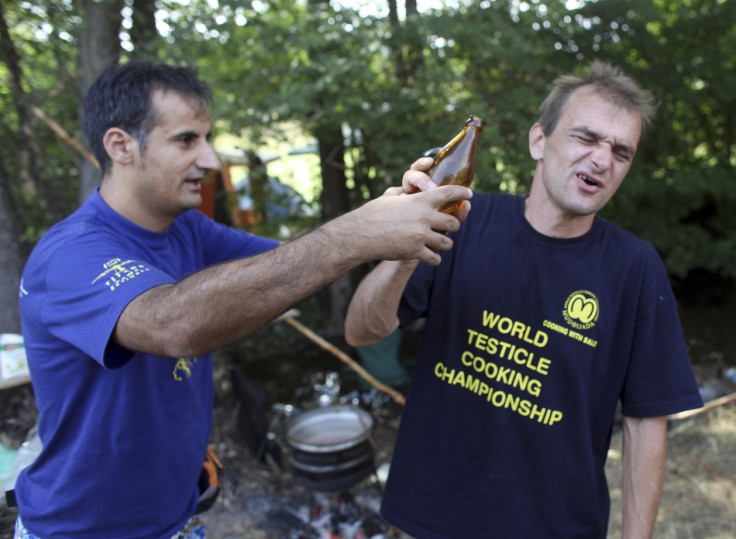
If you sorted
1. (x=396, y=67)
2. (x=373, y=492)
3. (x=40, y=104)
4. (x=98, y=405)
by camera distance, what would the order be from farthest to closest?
(x=396, y=67) < (x=40, y=104) < (x=373, y=492) < (x=98, y=405)

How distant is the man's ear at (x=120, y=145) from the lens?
1950 millimetres

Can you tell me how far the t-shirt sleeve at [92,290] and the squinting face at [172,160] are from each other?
41 centimetres

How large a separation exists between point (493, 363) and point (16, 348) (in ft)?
9.28

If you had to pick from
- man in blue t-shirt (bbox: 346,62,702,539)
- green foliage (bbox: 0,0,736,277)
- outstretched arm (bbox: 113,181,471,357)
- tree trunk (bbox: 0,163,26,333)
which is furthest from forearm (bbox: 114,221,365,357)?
green foliage (bbox: 0,0,736,277)

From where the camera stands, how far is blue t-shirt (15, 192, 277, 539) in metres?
1.50

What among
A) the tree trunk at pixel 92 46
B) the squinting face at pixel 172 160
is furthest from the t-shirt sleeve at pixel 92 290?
the tree trunk at pixel 92 46

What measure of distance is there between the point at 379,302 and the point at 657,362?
0.98 m

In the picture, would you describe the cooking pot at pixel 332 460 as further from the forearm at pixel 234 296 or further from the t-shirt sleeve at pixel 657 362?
the forearm at pixel 234 296

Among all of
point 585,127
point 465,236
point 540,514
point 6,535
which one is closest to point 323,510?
point 6,535

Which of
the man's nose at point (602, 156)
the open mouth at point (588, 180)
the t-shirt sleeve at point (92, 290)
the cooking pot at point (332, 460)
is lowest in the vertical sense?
the cooking pot at point (332, 460)

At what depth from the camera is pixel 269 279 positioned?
4.13 feet

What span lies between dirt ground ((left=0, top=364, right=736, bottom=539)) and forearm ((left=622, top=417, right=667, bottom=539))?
2427 millimetres

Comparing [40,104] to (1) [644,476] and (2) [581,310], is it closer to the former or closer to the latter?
(2) [581,310]

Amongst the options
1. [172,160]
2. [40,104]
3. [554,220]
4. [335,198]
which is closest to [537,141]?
[554,220]
